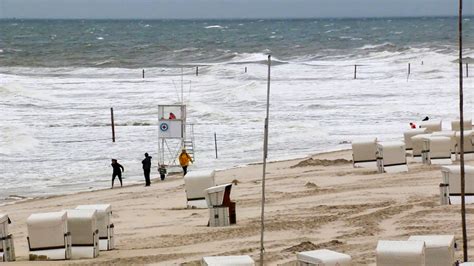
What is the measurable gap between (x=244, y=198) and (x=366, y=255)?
760 centimetres

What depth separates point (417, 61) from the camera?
81.1m

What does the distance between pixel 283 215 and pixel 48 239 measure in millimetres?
5340

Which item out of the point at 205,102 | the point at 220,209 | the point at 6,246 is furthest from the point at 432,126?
the point at 205,102

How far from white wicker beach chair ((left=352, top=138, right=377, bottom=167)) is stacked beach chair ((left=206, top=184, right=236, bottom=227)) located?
25.1ft

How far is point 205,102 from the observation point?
2190 inches

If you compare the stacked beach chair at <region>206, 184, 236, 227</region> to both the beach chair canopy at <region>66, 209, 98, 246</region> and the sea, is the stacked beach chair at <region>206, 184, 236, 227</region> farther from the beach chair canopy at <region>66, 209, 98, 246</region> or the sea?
the sea

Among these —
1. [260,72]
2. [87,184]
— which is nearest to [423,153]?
[87,184]

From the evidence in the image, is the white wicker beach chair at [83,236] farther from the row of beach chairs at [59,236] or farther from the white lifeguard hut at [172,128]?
the white lifeguard hut at [172,128]

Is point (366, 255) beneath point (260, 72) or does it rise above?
beneath

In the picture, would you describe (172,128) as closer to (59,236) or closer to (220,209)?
(220,209)

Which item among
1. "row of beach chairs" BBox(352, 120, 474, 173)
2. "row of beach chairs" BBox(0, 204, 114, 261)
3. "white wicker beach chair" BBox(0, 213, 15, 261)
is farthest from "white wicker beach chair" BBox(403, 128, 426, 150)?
"white wicker beach chair" BBox(0, 213, 15, 261)

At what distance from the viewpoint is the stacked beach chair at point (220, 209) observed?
68.8 feet

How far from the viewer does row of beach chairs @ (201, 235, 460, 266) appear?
14.3m

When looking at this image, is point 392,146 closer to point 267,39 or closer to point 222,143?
point 222,143
